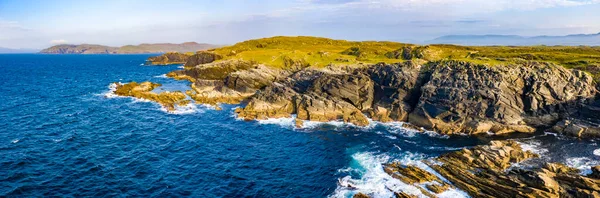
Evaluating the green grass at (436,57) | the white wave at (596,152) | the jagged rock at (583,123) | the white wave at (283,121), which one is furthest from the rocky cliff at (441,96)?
the white wave at (596,152)

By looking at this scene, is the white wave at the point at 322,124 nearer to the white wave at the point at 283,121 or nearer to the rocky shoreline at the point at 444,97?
the rocky shoreline at the point at 444,97

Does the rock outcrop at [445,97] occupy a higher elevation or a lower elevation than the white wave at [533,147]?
higher

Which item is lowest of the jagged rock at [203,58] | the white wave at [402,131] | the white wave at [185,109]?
the white wave at [402,131]

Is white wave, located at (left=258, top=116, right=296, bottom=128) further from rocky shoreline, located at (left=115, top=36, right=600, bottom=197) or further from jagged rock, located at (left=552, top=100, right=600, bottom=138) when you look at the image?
jagged rock, located at (left=552, top=100, right=600, bottom=138)

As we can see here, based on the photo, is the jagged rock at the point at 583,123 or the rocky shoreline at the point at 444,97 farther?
the rocky shoreline at the point at 444,97

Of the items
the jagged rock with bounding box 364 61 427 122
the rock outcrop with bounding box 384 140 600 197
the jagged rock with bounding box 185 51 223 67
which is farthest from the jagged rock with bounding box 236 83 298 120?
the jagged rock with bounding box 185 51 223 67

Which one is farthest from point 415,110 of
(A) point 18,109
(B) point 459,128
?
(A) point 18,109

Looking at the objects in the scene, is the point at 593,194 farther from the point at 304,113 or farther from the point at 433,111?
the point at 304,113
